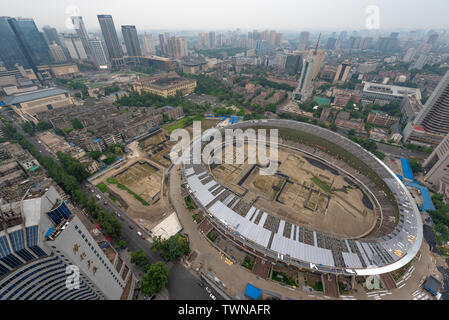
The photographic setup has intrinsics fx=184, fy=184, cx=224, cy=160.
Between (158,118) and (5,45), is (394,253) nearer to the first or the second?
(158,118)

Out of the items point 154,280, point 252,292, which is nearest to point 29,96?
point 154,280

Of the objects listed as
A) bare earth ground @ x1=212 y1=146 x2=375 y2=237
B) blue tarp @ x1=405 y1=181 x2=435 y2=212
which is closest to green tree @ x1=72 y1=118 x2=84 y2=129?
bare earth ground @ x1=212 y1=146 x2=375 y2=237

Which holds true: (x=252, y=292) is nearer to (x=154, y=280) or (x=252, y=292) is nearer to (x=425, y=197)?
(x=154, y=280)

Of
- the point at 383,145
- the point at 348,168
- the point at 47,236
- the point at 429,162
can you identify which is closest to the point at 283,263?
the point at 47,236

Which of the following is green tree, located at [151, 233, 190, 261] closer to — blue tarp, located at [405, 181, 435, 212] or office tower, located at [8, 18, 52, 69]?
blue tarp, located at [405, 181, 435, 212]
